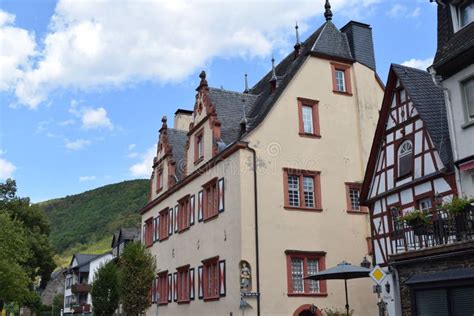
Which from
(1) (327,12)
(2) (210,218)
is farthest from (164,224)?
(1) (327,12)

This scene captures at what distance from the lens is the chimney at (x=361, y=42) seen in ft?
97.9

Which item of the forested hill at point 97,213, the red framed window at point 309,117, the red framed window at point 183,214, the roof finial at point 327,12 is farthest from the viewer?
the forested hill at point 97,213

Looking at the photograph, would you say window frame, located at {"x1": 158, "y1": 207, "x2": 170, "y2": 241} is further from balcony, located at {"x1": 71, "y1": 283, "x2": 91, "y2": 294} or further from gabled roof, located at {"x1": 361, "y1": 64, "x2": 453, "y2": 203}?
balcony, located at {"x1": 71, "y1": 283, "x2": 91, "y2": 294}

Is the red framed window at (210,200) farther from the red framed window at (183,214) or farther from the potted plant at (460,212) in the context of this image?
the potted plant at (460,212)

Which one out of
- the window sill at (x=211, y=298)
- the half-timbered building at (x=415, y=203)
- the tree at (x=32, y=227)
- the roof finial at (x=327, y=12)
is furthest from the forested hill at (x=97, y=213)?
the half-timbered building at (x=415, y=203)

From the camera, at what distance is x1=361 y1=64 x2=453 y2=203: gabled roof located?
1898 centimetres

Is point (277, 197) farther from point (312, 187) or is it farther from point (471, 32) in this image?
point (471, 32)

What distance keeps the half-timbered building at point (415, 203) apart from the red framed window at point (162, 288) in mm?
16669

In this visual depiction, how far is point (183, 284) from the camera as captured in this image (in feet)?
106

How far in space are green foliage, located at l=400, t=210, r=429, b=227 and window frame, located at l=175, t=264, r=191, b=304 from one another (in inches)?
673

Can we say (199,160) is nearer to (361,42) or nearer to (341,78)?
(341,78)

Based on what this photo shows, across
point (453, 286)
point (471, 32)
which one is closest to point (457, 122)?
point (471, 32)

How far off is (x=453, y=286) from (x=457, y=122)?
17.8 feet

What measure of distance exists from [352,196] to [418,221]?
1181 centimetres
